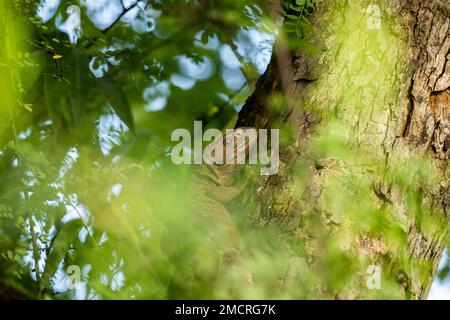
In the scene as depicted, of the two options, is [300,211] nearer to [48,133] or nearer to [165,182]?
[165,182]

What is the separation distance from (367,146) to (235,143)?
51 centimetres

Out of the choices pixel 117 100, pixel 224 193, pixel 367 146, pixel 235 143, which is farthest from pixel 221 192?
pixel 117 100

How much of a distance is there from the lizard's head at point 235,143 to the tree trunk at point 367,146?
0.27ft

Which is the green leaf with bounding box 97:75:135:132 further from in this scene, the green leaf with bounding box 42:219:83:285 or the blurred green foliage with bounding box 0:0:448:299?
the green leaf with bounding box 42:219:83:285

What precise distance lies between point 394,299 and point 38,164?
117 centimetres

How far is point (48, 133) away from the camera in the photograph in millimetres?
Result: 2904

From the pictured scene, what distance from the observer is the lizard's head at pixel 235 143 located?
221cm

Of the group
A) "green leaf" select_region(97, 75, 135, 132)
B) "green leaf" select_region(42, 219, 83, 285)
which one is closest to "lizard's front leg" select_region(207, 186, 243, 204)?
"green leaf" select_region(42, 219, 83, 285)

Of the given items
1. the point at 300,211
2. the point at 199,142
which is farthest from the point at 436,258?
the point at 199,142

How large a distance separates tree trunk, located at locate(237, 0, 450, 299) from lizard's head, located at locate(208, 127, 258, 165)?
0.08 meters

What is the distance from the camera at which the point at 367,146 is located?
198 cm

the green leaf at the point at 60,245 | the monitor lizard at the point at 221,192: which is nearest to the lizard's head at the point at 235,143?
the monitor lizard at the point at 221,192

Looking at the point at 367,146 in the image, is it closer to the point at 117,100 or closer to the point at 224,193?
the point at 224,193

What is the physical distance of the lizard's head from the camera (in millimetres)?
2215
